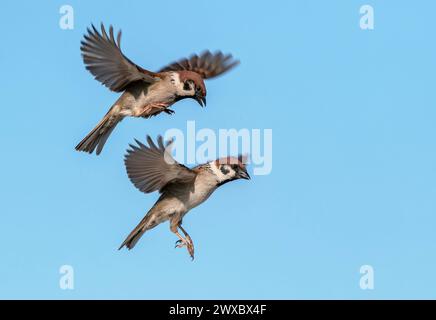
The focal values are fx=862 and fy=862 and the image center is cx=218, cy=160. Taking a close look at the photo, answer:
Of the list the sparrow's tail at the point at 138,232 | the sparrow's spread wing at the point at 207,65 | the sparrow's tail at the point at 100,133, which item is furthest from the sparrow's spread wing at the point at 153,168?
the sparrow's spread wing at the point at 207,65

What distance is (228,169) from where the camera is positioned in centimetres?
796

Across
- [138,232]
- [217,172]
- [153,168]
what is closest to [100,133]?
[138,232]

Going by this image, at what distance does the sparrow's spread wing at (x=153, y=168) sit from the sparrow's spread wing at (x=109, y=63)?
1.10 meters

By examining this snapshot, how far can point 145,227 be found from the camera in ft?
26.6

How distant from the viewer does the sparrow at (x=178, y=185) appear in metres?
7.62

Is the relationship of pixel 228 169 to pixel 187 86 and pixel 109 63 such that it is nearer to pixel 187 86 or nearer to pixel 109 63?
pixel 187 86

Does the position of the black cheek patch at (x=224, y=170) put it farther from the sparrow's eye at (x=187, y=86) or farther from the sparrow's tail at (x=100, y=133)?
the sparrow's tail at (x=100, y=133)

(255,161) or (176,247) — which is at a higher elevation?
(255,161)

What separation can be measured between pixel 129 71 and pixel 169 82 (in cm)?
41

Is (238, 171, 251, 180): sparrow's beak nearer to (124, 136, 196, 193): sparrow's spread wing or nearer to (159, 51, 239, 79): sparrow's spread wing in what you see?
(124, 136, 196, 193): sparrow's spread wing
